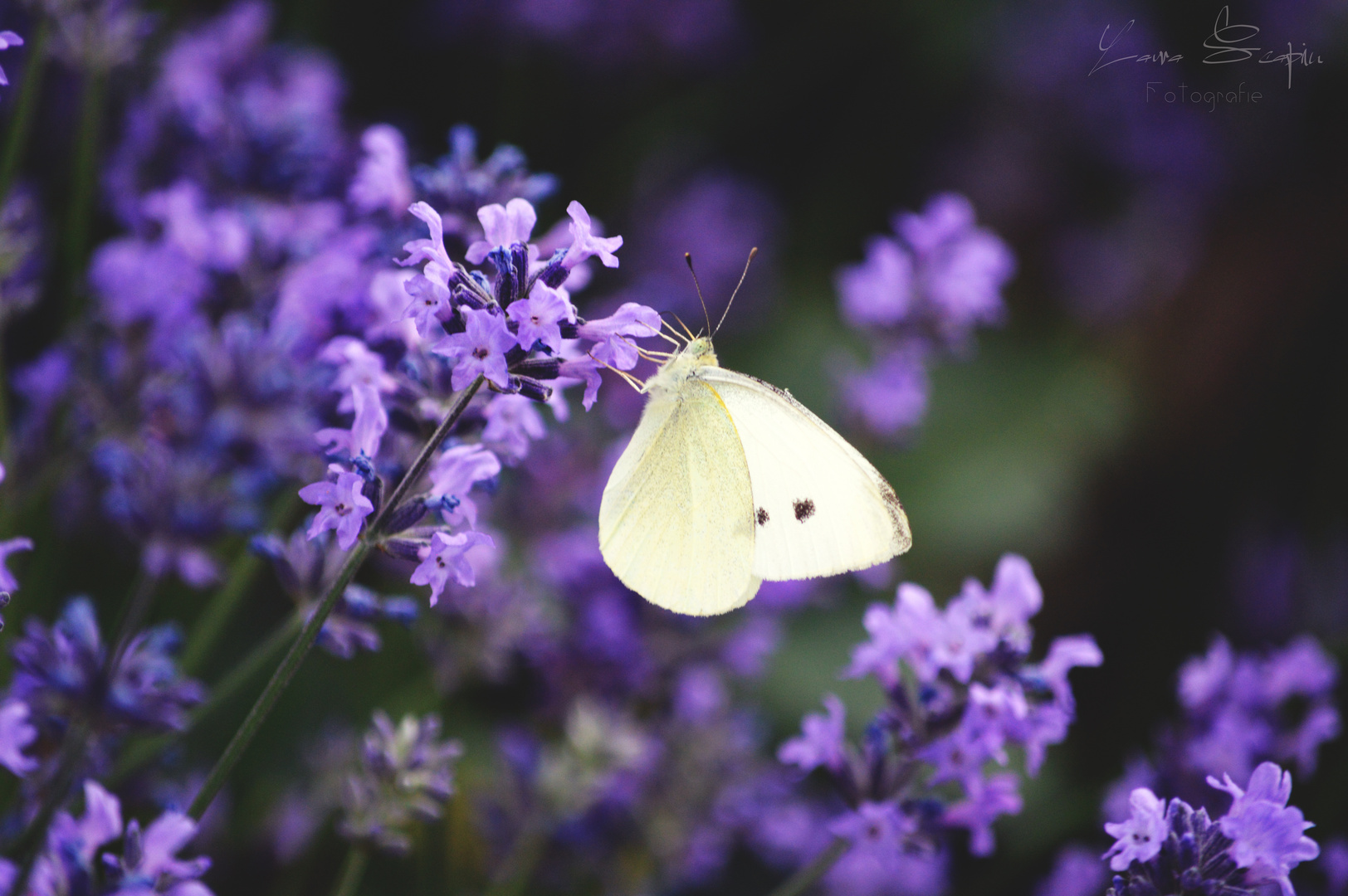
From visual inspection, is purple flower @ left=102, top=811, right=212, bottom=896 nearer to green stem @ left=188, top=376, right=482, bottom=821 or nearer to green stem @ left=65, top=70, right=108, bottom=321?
green stem @ left=188, top=376, right=482, bottom=821

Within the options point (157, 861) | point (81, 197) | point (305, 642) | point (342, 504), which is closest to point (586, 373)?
point (342, 504)

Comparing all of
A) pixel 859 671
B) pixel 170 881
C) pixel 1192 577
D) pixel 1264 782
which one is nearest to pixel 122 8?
pixel 170 881

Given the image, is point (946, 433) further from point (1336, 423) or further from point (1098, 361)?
point (1336, 423)

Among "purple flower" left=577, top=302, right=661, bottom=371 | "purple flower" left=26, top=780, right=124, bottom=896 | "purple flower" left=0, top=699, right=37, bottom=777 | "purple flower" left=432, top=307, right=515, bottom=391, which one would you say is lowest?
"purple flower" left=26, top=780, right=124, bottom=896

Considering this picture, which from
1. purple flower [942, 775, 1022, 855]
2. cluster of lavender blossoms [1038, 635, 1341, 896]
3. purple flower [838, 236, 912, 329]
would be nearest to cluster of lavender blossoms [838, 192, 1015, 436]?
purple flower [838, 236, 912, 329]

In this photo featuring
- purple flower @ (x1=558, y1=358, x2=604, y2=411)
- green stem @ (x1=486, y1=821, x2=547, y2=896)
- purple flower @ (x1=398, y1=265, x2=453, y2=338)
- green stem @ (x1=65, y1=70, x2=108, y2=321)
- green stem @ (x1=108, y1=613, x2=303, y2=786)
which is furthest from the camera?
green stem @ (x1=486, y1=821, x2=547, y2=896)

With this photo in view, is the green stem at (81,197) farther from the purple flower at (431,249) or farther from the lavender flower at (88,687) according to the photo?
the purple flower at (431,249)
